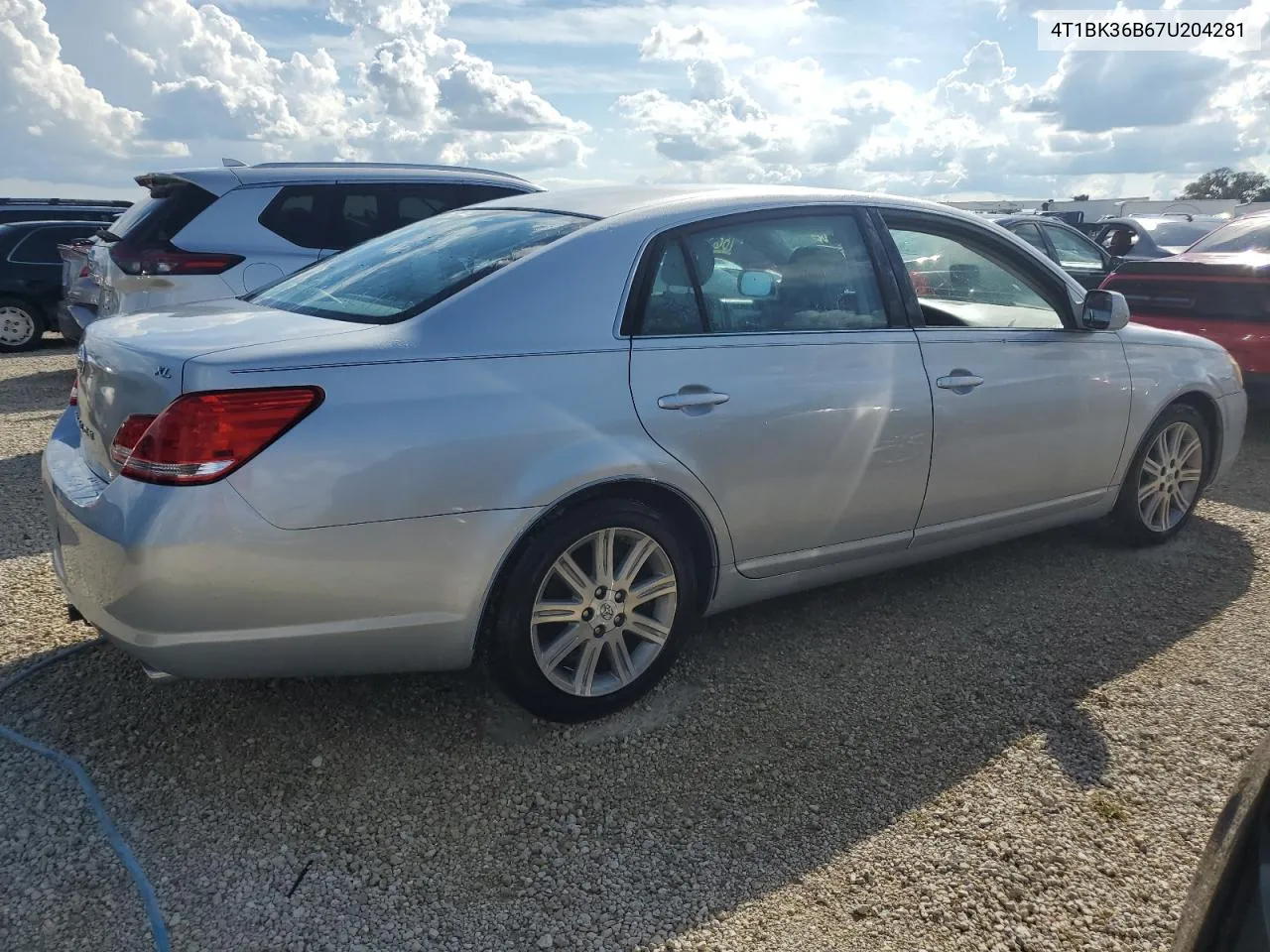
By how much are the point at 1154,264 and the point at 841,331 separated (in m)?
4.46

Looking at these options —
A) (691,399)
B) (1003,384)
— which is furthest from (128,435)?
(1003,384)

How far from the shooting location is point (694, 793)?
2.77 meters

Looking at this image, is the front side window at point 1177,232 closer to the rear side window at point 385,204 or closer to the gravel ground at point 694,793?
the rear side window at point 385,204

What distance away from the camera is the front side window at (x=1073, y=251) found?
11172 millimetres

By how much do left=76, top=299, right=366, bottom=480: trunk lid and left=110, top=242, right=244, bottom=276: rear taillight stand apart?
3.44 m

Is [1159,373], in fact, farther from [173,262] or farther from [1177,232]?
[1177,232]

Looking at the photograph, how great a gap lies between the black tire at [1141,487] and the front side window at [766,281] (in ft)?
5.63

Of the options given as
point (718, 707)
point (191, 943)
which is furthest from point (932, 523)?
point (191, 943)

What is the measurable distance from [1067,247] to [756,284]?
9.22 m

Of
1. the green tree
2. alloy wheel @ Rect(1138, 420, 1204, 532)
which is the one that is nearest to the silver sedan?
alloy wheel @ Rect(1138, 420, 1204, 532)

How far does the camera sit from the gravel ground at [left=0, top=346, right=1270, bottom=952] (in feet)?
7.57

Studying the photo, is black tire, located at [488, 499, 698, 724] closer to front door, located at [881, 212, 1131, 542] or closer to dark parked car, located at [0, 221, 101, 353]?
front door, located at [881, 212, 1131, 542]

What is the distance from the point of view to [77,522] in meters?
2.68

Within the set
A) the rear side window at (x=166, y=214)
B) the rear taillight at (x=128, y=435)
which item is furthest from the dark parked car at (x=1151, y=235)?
the rear taillight at (x=128, y=435)
